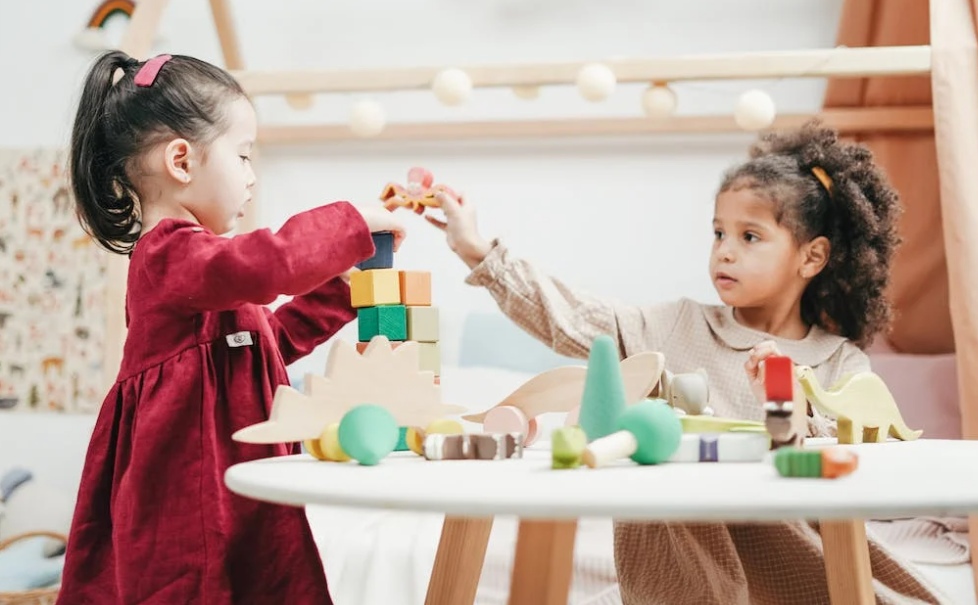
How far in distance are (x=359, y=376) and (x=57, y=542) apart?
1289 millimetres

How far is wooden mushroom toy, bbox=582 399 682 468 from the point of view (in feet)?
2.25

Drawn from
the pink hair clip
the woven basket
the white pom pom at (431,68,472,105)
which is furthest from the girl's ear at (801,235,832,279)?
the woven basket

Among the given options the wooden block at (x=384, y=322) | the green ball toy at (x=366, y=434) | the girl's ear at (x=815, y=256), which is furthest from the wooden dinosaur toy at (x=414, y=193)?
the girl's ear at (x=815, y=256)

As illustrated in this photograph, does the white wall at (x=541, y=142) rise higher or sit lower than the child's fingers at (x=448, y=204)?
higher

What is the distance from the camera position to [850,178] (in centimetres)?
148

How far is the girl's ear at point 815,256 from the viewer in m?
1.48

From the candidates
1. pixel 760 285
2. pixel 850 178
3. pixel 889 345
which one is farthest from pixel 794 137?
pixel 889 345

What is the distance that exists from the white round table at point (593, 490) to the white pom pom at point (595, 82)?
0.85 meters

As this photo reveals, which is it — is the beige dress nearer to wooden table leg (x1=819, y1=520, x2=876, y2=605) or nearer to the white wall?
wooden table leg (x1=819, y1=520, x2=876, y2=605)

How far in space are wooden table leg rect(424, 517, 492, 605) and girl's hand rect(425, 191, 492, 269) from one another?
400mm

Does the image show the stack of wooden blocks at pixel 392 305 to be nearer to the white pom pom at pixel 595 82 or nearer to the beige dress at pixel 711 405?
the beige dress at pixel 711 405

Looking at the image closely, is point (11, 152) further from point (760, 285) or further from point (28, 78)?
point (760, 285)

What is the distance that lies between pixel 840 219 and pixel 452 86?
601 millimetres

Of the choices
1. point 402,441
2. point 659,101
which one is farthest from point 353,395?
point 659,101
